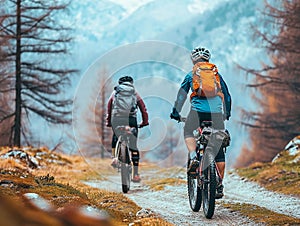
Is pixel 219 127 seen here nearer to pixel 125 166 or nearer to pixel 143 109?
pixel 125 166

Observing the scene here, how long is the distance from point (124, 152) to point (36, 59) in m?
12.8

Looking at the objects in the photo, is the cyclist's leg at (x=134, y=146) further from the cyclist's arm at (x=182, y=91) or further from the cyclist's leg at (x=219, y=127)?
the cyclist's leg at (x=219, y=127)

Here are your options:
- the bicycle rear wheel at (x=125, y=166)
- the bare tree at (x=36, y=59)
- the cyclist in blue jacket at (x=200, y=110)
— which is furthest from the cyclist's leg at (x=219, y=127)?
the bare tree at (x=36, y=59)

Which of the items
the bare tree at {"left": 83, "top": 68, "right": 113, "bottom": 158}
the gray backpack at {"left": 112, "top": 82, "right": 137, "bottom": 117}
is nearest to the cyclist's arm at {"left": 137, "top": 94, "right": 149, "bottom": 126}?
the gray backpack at {"left": 112, "top": 82, "right": 137, "bottom": 117}

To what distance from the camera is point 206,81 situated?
6.80 metres

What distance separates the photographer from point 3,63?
20.9m

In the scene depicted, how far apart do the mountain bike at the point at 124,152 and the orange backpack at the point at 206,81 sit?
11.8 feet

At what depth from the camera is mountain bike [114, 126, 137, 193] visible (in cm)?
1027

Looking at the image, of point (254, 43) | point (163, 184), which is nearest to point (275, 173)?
point (163, 184)

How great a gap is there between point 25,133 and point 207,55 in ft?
55.8

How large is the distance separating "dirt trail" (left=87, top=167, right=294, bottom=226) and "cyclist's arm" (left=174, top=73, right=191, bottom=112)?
152 centimetres

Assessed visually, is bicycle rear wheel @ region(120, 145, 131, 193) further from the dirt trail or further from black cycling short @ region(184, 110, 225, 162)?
black cycling short @ region(184, 110, 225, 162)

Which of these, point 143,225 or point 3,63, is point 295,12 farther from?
point 143,225

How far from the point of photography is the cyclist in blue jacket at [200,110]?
6871 millimetres
